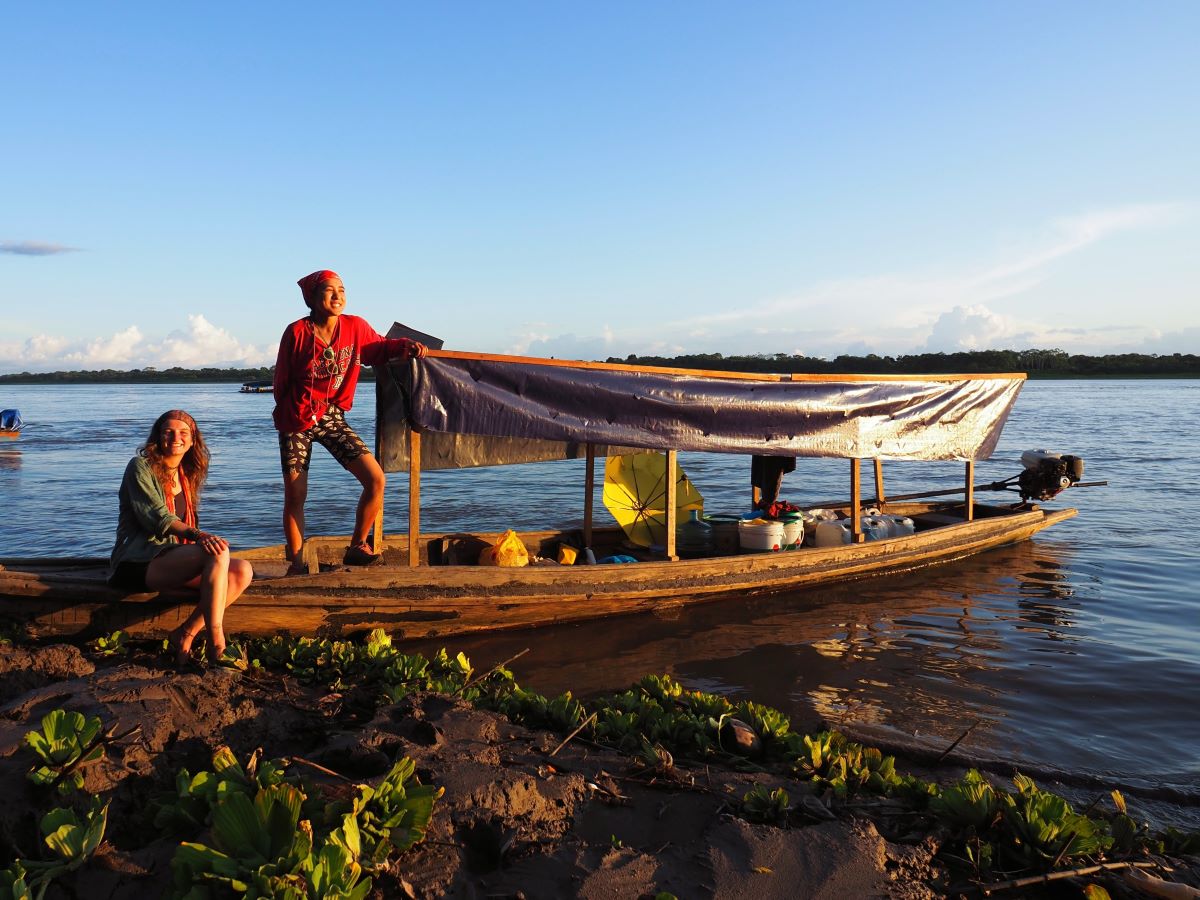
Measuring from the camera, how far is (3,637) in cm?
507

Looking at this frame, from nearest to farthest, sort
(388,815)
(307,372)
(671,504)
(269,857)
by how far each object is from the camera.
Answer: (269,857)
(388,815)
(307,372)
(671,504)

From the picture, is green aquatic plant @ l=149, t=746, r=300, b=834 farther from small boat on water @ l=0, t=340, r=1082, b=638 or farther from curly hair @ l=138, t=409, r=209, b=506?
small boat on water @ l=0, t=340, r=1082, b=638

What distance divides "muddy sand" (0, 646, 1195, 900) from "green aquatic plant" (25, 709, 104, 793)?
0.17 feet

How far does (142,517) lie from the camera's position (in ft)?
15.7

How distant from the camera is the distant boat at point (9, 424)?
82.7ft


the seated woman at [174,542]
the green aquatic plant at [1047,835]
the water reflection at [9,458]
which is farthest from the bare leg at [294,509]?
the water reflection at [9,458]

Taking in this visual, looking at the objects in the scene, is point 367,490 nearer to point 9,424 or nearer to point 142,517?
point 142,517

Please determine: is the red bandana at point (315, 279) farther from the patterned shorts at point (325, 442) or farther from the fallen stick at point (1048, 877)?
the fallen stick at point (1048, 877)

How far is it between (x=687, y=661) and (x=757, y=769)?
2742 mm

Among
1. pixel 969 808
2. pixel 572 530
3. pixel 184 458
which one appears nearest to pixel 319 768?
pixel 969 808

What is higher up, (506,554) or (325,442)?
(325,442)

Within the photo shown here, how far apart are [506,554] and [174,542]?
9.61 feet

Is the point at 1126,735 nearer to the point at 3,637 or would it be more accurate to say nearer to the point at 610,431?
the point at 610,431

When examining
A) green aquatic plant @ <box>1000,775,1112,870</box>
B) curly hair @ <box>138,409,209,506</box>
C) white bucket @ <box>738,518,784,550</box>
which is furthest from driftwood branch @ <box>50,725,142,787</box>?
white bucket @ <box>738,518,784,550</box>
